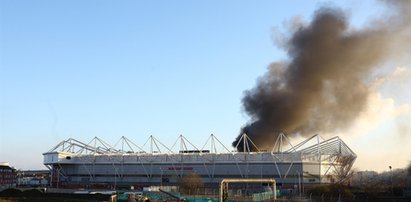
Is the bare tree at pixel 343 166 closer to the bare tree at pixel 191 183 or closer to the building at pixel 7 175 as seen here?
the bare tree at pixel 191 183

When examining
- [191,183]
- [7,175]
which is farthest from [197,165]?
[7,175]

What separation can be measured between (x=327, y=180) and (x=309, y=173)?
15.0 ft

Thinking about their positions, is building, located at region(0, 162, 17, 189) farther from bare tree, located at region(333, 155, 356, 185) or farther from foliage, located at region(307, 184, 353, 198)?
foliage, located at region(307, 184, 353, 198)

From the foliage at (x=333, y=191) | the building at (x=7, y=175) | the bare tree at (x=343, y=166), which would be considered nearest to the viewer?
the foliage at (x=333, y=191)

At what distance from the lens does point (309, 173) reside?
116m

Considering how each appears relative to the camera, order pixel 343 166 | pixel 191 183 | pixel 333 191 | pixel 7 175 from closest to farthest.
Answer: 1. pixel 333 191
2. pixel 191 183
3. pixel 343 166
4. pixel 7 175

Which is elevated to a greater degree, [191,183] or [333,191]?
[333,191]

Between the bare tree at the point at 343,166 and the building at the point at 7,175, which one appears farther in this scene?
the building at the point at 7,175

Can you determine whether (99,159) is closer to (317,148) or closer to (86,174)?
(86,174)

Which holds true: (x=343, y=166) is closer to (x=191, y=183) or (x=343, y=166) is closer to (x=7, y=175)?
(x=191, y=183)

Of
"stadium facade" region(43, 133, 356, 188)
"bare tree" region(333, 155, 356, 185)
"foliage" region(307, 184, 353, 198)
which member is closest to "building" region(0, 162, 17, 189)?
"stadium facade" region(43, 133, 356, 188)

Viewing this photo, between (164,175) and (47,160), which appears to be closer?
(164,175)

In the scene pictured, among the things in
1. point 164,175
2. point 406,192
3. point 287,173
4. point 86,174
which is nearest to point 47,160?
point 86,174

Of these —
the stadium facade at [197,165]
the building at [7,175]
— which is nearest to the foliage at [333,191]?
the stadium facade at [197,165]
